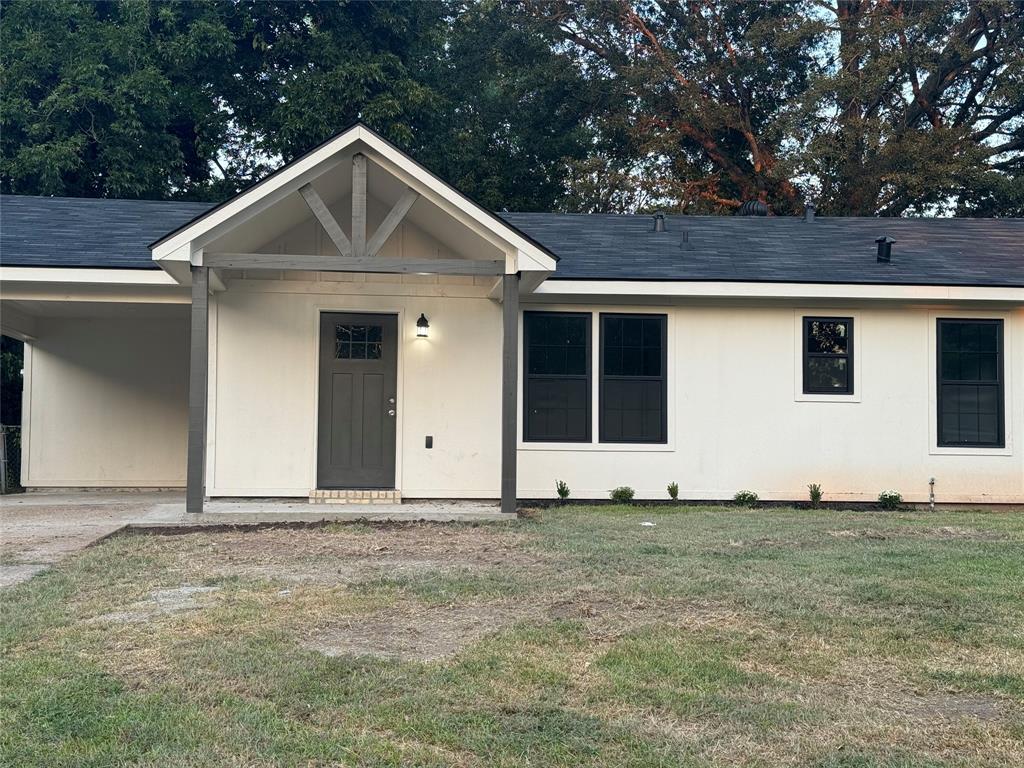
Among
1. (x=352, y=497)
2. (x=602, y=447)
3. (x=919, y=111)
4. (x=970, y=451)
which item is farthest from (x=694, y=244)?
(x=919, y=111)

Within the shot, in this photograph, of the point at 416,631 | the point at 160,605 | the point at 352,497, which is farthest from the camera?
the point at 352,497

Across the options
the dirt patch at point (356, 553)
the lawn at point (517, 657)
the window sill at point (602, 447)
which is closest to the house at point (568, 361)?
the window sill at point (602, 447)

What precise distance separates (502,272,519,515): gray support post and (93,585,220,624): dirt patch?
14.7ft

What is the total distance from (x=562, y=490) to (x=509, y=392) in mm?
2104

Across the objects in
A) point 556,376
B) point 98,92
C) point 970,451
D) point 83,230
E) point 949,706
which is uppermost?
point 98,92

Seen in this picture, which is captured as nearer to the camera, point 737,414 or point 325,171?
point 325,171

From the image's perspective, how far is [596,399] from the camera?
1211 cm

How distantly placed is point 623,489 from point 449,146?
13810 mm

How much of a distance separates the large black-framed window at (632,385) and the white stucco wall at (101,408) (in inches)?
226

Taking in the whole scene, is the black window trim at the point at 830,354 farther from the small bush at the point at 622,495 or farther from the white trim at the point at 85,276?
the white trim at the point at 85,276

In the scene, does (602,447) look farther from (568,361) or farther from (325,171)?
(325,171)

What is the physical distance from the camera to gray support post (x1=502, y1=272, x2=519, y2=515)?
34.0 feet

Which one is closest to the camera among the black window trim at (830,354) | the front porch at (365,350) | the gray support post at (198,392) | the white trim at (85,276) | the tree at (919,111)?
the gray support post at (198,392)

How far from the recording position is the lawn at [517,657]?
3.62 meters
